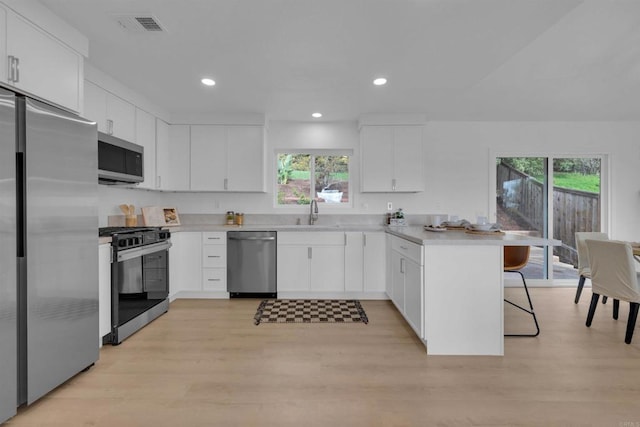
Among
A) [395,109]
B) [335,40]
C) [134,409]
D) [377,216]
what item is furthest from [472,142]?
[134,409]

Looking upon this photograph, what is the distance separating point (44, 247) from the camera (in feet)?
5.74

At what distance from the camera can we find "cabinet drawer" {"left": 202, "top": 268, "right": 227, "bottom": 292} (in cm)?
384

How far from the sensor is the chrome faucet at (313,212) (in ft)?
14.2

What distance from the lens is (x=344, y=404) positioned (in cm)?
177

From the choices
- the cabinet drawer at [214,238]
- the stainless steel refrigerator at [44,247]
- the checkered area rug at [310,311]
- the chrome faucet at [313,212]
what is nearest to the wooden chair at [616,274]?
the checkered area rug at [310,311]

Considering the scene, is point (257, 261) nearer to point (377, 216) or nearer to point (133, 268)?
point (133, 268)

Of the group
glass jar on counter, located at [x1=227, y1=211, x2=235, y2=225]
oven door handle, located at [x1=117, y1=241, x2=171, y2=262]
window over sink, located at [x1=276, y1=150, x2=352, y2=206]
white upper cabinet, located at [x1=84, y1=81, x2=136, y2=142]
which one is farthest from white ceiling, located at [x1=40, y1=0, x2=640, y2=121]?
oven door handle, located at [x1=117, y1=241, x2=171, y2=262]

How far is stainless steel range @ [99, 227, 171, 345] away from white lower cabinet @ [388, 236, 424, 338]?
7.68 feet

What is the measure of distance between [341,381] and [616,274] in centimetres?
247

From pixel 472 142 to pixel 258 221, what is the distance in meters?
3.21

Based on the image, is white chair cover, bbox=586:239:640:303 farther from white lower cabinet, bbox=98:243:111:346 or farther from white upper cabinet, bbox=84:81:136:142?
white upper cabinet, bbox=84:81:136:142

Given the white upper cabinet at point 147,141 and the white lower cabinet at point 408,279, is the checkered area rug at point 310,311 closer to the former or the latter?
the white lower cabinet at point 408,279

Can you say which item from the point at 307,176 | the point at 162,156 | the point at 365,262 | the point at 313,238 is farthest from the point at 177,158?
the point at 365,262

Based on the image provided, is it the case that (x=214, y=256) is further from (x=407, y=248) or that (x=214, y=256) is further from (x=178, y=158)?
(x=407, y=248)
